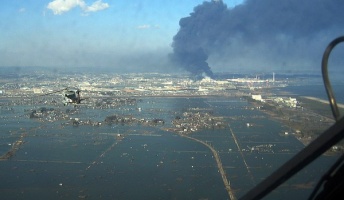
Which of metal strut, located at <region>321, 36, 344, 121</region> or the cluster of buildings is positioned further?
the cluster of buildings

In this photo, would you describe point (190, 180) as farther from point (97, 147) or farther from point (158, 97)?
point (158, 97)

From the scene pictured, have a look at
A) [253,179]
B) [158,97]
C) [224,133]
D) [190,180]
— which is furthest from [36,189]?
[158,97]

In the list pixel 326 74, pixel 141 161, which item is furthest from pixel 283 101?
pixel 326 74

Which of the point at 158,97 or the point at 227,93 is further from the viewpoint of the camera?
the point at 227,93

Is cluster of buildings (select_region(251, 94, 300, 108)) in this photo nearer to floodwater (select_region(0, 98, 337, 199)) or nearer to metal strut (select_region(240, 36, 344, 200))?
floodwater (select_region(0, 98, 337, 199))

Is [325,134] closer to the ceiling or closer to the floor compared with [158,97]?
closer to the ceiling

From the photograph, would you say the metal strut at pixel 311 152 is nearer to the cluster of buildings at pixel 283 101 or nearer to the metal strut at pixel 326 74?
the metal strut at pixel 326 74

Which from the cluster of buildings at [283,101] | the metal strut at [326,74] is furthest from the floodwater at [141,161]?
the metal strut at [326,74]

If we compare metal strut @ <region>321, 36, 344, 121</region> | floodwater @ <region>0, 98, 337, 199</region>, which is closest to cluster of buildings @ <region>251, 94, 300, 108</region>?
floodwater @ <region>0, 98, 337, 199</region>
